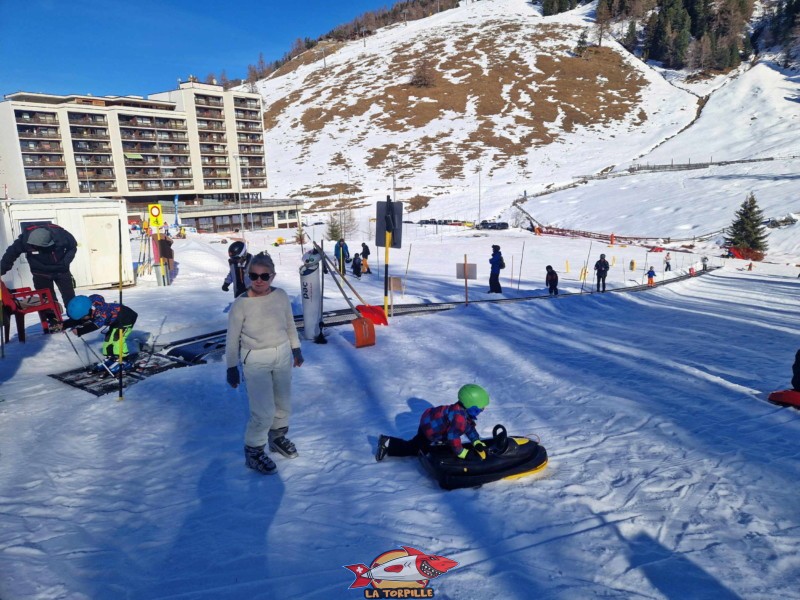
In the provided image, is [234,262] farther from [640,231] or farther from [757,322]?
[640,231]

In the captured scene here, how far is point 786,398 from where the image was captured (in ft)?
21.2

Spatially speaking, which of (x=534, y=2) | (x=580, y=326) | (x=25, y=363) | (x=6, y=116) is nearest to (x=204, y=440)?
(x=25, y=363)

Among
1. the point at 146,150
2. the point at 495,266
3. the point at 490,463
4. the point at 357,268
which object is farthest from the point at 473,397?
the point at 146,150

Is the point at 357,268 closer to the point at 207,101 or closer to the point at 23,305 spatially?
the point at 23,305

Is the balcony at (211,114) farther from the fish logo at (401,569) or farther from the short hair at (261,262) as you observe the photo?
the fish logo at (401,569)

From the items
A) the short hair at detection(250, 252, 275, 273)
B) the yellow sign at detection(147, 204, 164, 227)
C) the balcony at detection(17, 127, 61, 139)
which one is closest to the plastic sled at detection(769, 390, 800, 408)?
the short hair at detection(250, 252, 275, 273)

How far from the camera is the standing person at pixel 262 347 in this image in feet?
14.9

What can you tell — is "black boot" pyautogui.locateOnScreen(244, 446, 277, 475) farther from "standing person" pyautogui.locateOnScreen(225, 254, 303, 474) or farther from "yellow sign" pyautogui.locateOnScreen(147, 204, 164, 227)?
"yellow sign" pyautogui.locateOnScreen(147, 204, 164, 227)

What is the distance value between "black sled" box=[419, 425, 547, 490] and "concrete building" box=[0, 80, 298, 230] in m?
51.1

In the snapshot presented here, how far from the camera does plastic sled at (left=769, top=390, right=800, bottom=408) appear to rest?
6.34 metres

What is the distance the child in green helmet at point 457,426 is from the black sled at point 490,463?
0.27 ft

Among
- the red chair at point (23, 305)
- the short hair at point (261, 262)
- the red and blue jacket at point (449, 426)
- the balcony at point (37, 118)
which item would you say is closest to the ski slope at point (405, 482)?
the red chair at point (23, 305)

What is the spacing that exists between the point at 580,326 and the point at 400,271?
14804 mm

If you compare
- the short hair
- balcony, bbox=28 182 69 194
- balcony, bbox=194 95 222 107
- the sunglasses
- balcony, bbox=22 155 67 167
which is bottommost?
the sunglasses
